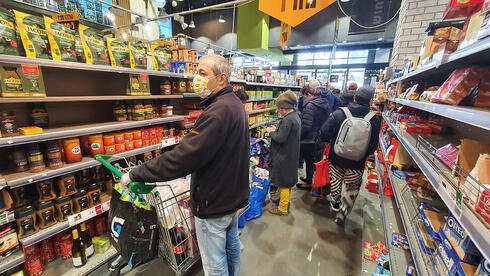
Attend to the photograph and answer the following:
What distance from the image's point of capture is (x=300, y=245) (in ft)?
8.66

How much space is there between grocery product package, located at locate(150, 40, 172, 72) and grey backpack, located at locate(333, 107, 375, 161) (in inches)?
94.4

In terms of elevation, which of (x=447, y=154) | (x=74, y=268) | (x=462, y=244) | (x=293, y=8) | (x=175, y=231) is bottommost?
(x=74, y=268)

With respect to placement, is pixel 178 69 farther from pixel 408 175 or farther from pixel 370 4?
pixel 370 4

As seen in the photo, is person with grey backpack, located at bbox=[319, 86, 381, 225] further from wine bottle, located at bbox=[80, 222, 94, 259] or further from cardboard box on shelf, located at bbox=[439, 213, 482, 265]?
wine bottle, located at bbox=[80, 222, 94, 259]

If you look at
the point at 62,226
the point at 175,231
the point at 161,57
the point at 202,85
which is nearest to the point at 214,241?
the point at 175,231

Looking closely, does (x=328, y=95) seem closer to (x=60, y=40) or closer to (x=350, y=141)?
(x=350, y=141)

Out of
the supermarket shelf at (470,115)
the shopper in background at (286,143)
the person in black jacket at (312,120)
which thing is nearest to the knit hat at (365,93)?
the shopper in background at (286,143)

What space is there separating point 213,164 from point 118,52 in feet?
5.55

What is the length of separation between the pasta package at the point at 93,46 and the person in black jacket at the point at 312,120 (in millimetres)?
3039

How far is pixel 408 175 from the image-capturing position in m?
1.89

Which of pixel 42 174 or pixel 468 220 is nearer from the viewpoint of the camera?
pixel 468 220

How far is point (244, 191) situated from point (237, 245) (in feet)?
1.68

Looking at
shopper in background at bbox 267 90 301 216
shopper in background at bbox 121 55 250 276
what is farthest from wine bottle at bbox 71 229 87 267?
shopper in background at bbox 267 90 301 216

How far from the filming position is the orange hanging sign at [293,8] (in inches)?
99.4
